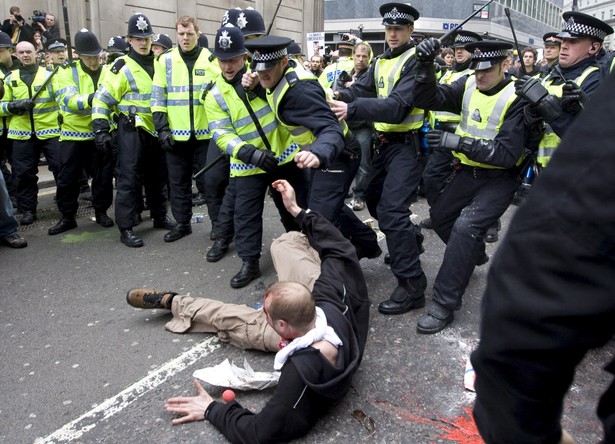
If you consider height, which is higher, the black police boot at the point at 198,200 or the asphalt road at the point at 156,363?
the black police boot at the point at 198,200

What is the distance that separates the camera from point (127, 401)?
2.89 metres

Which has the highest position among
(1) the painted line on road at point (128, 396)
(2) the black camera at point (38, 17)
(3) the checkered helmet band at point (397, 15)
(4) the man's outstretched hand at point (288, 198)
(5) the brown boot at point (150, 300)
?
(2) the black camera at point (38, 17)

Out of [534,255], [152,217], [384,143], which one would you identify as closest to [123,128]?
[152,217]

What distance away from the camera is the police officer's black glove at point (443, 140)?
3.63 m

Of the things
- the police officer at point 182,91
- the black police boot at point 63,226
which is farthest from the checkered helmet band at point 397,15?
the black police boot at point 63,226

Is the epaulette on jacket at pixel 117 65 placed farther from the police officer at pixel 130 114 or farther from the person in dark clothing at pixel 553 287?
the person in dark clothing at pixel 553 287

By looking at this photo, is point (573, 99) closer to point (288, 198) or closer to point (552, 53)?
point (288, 198)

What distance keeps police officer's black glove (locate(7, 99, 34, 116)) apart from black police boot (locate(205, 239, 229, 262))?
265 cm

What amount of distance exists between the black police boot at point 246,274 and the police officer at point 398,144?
1.16 metres

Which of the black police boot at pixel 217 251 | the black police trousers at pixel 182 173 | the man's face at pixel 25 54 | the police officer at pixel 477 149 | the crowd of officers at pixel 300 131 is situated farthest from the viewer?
the man's face at pixel 25 54

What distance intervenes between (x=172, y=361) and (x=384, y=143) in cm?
220

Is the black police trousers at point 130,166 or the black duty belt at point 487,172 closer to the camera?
the black duty belt at point 487,172

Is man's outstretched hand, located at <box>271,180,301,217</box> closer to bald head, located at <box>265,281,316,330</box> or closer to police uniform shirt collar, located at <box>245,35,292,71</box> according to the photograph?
bald head, located at <box>265,281,316,330</box>

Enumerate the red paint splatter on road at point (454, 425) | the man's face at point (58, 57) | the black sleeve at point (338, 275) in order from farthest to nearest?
the man's face at point (58, 57), the black sleeve at point (338, 275), the red paint splatter on road at point (454, 425)
